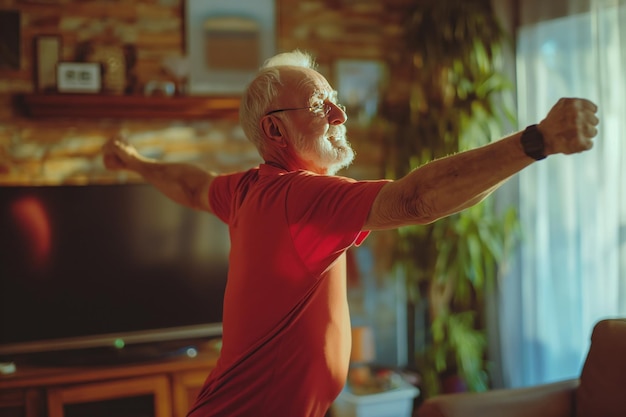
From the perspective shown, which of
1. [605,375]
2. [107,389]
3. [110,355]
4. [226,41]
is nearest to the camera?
[605,375]

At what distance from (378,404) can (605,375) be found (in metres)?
1.37

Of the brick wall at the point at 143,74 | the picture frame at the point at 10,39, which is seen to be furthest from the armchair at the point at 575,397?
the picture frame at the point at 10,39

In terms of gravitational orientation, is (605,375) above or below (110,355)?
above

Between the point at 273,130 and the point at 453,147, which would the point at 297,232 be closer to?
the point at 273,130

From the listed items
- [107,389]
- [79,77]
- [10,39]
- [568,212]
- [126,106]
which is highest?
[10,39]

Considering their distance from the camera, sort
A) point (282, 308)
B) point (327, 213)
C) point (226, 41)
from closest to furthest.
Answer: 1. point (327, 213)
2. point (282, 308)
3. point (226, 41)

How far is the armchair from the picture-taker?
7.38 ft

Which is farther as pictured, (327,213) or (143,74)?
(143,74)

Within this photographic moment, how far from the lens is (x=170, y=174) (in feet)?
7.17

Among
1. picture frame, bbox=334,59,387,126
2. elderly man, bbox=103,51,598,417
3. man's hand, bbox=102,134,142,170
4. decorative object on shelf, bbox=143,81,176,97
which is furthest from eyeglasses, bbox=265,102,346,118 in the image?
picture frame, bbox=334,59,387,126

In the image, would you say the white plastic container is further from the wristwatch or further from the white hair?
the wristwatch

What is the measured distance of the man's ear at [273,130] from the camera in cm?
154

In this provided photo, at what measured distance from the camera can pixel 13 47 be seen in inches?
133

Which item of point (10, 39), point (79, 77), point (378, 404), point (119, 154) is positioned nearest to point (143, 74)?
point (79, 77)
